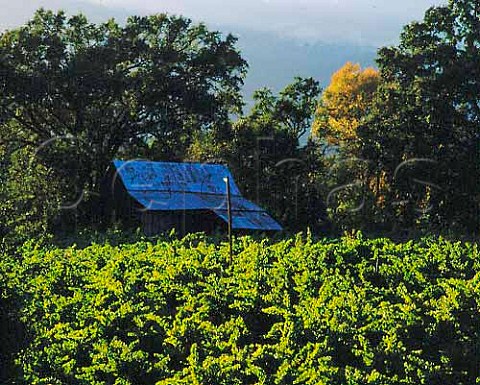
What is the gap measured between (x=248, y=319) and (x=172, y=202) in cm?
2264

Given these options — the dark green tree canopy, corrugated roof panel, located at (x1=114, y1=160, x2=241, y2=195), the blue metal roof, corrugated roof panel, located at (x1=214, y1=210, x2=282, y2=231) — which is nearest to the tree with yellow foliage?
the dark green tree canopy

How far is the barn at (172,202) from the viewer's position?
32.6 meters

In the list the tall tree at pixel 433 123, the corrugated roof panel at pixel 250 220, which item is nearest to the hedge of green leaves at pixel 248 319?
the corrugated roof panel at pixel 250 220

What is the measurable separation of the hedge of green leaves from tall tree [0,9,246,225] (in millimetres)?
27091

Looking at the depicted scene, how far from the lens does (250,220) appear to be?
109 feet

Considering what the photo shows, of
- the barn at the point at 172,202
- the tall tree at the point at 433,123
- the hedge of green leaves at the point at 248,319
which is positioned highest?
the tall tree at the point at 433,123

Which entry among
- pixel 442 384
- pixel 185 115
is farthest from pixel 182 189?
pixel 442 384

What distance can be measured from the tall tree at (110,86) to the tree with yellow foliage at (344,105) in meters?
10.2

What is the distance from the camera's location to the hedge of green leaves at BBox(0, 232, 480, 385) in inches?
349

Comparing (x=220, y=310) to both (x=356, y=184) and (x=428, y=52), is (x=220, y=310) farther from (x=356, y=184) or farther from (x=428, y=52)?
(x=356, y=184)

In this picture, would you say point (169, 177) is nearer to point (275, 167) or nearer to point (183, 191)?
point (183, 191)

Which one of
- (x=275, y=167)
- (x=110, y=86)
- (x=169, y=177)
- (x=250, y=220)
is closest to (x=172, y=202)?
(x=169, y=177)

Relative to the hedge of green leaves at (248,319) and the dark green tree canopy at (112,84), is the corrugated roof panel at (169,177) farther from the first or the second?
Answer: the hedge of green leaves at (248,319)

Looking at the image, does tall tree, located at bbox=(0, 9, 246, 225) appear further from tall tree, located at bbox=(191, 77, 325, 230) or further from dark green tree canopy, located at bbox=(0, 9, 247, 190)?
tall tree, located at bbox=(191, 77, 325, 230)
